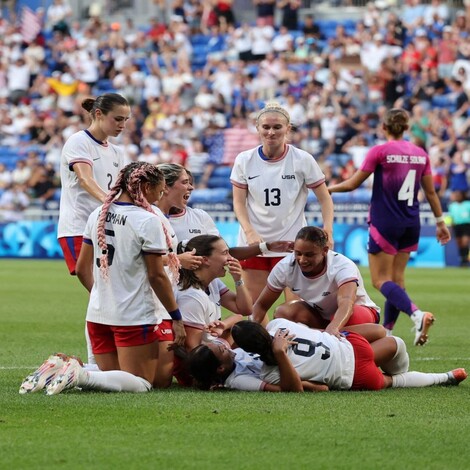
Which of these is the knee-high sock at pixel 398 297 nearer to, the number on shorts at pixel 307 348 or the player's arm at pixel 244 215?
the player's arm at pixel 244 215

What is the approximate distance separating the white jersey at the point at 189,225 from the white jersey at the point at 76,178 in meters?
0.65

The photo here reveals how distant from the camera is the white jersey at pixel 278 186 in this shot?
403 inches

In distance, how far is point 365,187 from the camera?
2591 centimetres

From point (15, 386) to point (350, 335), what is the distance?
7.70 ft

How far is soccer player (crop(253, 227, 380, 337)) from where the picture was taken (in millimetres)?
8500

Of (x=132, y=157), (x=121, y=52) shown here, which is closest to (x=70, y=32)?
(x=121, y=52)

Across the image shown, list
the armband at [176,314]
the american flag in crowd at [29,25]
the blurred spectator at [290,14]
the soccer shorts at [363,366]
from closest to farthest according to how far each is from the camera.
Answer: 1. the armband at [176,314]
2. the soccer shorts at [363,366]
3. the blurred spectator at [290,14]
4. the american flag in crowd at [29,25]

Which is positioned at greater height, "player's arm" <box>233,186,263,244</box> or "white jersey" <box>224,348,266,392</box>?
"player's arm" <box>233,186,263,244</box>

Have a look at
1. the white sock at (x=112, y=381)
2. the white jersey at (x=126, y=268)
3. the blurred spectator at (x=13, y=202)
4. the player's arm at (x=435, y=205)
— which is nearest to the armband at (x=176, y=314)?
the white jersey at (x=126, y=268)

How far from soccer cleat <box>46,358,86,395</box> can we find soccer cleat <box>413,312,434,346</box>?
365 cm

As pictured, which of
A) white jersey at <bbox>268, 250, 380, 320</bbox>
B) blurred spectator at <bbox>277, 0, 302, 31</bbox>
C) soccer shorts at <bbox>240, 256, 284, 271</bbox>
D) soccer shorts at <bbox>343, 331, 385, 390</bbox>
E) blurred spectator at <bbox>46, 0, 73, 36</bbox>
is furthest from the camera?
blurred spectator at <bbox>46, 0, 73, 36</bbox>

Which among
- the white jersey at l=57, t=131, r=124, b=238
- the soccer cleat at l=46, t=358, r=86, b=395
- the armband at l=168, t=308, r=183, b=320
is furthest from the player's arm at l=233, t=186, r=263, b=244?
the soccer cleat at l=46, t=358, r=86, b=395

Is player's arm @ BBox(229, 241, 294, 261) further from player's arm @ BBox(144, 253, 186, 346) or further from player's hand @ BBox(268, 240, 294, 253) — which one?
player's arm @ BBox(144, 253, 186, 346)

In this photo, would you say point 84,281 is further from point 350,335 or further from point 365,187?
point 365,187
